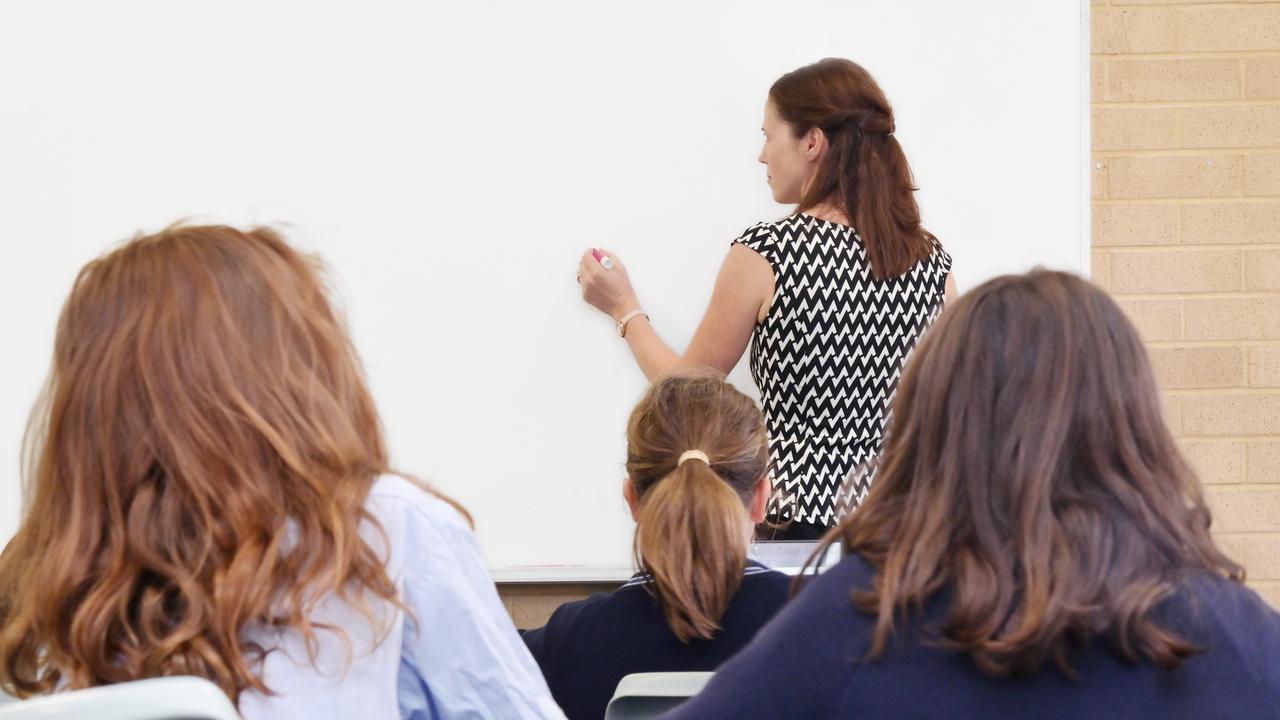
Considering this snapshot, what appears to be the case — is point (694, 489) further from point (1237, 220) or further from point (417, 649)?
point (1237, 220)

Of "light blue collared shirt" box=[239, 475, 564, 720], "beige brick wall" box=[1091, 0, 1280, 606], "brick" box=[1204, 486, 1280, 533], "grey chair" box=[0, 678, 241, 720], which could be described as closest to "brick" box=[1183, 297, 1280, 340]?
"beige brick wall" box=[1091, 0, 1280, 606]

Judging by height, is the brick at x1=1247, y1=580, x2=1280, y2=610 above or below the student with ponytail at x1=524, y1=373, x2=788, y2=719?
below

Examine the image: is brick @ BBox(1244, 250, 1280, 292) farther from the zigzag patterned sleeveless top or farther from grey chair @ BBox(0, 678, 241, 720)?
grey chair @ BBox(0, 678, 241, 720)

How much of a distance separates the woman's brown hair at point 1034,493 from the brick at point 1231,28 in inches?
69.5

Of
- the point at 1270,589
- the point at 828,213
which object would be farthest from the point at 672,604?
the point at 1270,589

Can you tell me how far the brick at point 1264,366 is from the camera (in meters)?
2.61

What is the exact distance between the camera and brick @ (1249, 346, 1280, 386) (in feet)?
8.56

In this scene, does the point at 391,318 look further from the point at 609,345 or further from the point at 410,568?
the point at 410,568

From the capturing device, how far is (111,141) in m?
2.50

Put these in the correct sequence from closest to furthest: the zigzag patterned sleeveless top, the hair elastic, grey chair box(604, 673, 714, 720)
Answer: grey chair box(604, 673, 714, 720) < the hair elastic < the zigzag patterned sleeveless top

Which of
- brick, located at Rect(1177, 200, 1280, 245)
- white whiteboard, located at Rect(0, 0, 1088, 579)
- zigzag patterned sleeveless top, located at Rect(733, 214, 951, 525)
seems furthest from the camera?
brick, located at Rect(1177, 200, 1280, 245)

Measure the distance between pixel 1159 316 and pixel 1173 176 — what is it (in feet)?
0.88

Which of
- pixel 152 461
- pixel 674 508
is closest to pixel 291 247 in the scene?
pixel 152 461

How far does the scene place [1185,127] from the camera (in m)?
2.60
